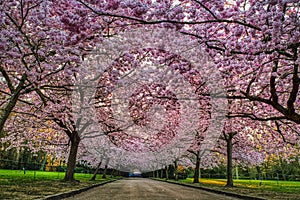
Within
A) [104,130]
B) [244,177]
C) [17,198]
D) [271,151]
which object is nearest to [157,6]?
[17,198]

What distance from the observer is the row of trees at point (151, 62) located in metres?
7.64

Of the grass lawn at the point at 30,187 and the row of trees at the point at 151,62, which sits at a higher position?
the row of trees at the point at 151,62

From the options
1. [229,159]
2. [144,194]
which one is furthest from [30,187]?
[229,159]

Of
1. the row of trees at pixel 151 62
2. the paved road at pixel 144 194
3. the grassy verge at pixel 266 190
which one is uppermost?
the row of trees at pixel 151 62

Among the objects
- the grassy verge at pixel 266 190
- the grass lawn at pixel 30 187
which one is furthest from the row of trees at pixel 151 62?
the grass lawn at pixel 30 187

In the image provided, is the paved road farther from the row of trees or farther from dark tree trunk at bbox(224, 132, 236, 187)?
dark tree trunk at bbox(224, 132, 236, 187)

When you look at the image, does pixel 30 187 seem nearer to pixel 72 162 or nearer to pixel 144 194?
pixel 144 194

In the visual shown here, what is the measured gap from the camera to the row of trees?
25.1ft

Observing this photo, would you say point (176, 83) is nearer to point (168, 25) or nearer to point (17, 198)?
point (168, 25)

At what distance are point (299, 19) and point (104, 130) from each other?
17.0m

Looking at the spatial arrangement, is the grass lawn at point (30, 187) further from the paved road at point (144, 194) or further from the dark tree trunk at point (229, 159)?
the dark tree trunk at point (229, 159)

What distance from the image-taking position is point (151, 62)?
13812 mm

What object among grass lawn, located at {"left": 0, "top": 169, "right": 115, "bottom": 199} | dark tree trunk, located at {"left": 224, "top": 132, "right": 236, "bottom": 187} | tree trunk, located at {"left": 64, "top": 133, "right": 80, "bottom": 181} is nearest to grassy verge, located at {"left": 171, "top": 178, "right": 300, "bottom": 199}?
dark tree trunk, located at {"left": 224, "top": 132, "right": 236, "bottom": 187}

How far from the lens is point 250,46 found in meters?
8.35
